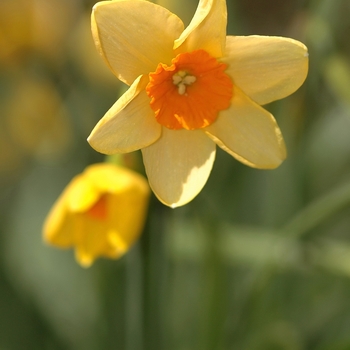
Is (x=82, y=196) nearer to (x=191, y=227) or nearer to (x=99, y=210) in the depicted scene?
(x=99, y=210)

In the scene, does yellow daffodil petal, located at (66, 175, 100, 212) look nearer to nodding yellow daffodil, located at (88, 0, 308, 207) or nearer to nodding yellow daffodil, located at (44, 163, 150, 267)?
nodding yellow daffodil, located at (44, 163, 150, 267)

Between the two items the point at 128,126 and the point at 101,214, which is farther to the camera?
the point at 101,214

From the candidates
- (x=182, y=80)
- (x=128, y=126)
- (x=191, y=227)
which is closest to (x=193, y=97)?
(x=182, y=80)

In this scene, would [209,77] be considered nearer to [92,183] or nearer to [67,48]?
[92,183]

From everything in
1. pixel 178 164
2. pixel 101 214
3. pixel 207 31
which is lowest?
pixel 101 214

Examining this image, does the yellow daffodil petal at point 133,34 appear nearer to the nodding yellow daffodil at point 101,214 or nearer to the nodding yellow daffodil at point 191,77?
the nodding yellow daffodil at point 191,77
